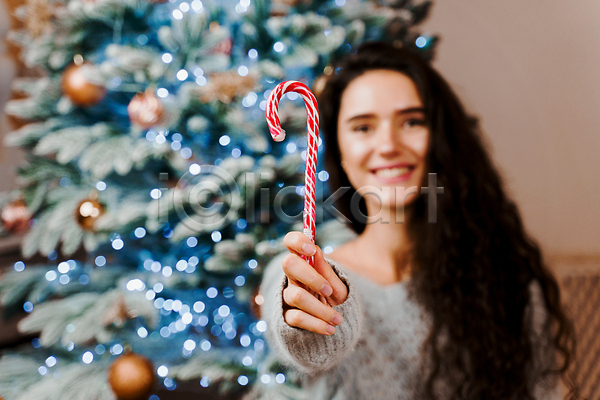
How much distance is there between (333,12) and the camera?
1175 millimetres

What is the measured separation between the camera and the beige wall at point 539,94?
133cm

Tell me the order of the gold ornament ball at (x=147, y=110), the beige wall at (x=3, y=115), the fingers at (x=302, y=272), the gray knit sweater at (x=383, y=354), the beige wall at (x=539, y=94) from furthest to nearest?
the beige wall at (x=3, y=115)
the beige wall at (x=539, y=94)
the gold ornament ball at (x=147, y=110)
the gray knit sweater at (x=383, y=354)
the fingers at (x=302, y=272)

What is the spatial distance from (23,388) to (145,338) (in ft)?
A: 1.41

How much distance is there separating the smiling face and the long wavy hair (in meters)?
0.03

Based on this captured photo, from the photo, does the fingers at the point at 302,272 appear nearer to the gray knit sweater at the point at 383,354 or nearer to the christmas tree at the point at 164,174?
the gray knit sweater at the point at 383,354

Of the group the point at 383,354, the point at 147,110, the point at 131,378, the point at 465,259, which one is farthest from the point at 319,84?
the point at 131,378

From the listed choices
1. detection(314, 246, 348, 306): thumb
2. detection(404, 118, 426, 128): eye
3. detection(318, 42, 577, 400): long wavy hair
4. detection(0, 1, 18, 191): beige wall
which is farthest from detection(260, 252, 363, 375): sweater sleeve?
detection(0, 1, 18, 191): beige wall

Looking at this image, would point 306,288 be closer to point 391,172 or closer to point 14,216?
point 391,172

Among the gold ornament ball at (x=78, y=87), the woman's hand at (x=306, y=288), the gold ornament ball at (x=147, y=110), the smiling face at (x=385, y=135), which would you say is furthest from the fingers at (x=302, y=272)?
the gold ornament ball at (x=78, y=87)

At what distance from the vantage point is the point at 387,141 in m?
0.99

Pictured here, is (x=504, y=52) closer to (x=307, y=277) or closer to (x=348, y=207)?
(x=348, y=207)

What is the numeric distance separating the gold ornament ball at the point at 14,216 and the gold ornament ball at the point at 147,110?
0.61 metres

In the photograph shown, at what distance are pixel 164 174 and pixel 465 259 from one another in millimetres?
1037

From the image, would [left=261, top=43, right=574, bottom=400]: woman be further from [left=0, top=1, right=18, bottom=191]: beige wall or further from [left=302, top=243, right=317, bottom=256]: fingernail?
[left=0, top=1, right=18, bottom=191]: beige wall
